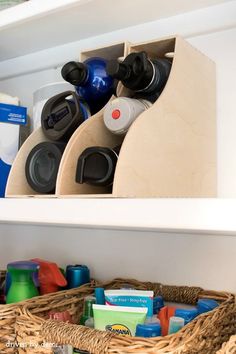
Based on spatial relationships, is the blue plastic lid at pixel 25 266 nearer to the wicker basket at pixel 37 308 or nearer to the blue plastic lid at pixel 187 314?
Result: the wicker basket at pixel 37 308

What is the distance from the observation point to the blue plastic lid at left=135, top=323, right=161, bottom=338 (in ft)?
1.91

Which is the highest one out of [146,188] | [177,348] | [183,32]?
[183,32]

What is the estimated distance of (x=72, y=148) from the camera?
65cm

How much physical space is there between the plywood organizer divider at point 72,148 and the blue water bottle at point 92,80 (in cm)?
3

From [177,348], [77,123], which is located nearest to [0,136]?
[77,123]

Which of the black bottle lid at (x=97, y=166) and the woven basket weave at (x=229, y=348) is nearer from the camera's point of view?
the woven basket weave at (x=229, y=348)

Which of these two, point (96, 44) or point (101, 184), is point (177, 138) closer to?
point (101, 184)

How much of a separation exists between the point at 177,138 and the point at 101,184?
12cm

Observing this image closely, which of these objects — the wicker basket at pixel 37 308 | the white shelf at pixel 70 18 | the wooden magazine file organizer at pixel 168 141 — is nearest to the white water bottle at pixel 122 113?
the wooden magazine file organizer at pixel 168 141

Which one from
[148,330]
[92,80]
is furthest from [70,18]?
[148,330]

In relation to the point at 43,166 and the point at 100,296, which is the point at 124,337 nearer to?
the point at 100,296

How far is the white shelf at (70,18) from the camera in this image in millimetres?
733

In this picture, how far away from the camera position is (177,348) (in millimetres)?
536

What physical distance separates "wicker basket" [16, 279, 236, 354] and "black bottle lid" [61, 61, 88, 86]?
323 millimetres
